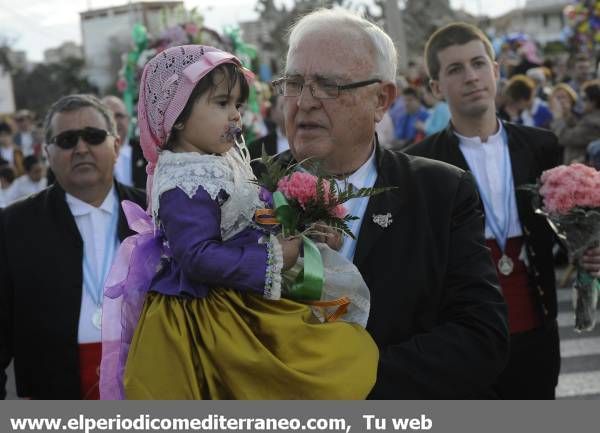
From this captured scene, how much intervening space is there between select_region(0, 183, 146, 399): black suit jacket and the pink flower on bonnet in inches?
52.0

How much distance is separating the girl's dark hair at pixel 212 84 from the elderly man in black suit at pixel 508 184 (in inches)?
80.8

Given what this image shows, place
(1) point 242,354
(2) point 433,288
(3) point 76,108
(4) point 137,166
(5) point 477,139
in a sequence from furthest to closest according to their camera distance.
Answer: (4) point 137,166, (5) point 477,139, (3) point 76,108, (2) point 433,288, (1) point 242,354

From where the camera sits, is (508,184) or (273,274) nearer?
(273,274)

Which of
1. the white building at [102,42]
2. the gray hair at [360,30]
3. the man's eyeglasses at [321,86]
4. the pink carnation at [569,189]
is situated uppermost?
the white building at [102,42]

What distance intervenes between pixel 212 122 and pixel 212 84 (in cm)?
12

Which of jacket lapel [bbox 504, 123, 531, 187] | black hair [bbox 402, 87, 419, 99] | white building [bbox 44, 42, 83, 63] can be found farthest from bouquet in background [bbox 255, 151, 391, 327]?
white building [bbox 44, 42, 83, 63]

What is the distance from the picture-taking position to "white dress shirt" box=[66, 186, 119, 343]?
13.9 feet

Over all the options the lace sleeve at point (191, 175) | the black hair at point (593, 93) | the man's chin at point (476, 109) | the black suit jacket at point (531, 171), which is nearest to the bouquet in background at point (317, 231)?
the lace sleeve at point (191, 175)

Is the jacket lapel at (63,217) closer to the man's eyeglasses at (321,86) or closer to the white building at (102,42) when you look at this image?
the man's eyeglasses at (321,86)

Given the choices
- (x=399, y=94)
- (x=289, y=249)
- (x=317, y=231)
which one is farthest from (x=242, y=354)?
(x=399, y=94)

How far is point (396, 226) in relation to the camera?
3139 mm

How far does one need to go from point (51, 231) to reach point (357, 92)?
178 centimetres

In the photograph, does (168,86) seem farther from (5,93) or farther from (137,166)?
(5,93)

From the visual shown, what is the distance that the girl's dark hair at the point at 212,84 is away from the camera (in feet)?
9.73
